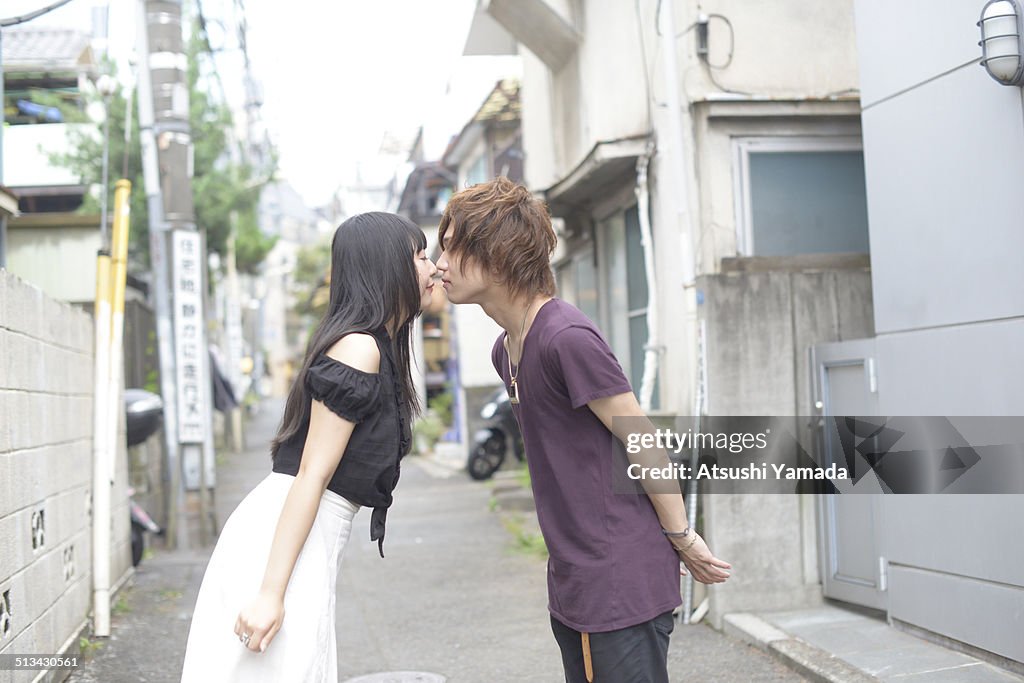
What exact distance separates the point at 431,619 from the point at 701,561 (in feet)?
15.4

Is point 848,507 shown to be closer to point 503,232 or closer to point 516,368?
point 516,368

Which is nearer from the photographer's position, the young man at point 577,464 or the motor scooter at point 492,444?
the young man at point 577,464

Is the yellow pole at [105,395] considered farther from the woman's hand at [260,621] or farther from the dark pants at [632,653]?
the dark pants at [632,653]

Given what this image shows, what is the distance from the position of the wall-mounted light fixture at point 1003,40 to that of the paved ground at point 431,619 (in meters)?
2.95

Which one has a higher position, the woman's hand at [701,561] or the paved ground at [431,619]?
the woman's hand at [701,561]

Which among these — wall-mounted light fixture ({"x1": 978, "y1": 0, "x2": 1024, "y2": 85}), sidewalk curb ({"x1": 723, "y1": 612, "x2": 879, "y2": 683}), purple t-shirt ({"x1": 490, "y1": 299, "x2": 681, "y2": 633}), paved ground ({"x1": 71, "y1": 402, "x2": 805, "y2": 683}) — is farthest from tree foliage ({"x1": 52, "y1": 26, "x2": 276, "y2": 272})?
purple t-shirt ({"x1": 490, "y1": 299, "x2": 681, "y2": 633})

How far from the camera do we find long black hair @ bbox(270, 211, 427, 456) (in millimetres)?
2512

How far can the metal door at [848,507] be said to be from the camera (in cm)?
566

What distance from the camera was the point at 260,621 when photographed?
7.59ft

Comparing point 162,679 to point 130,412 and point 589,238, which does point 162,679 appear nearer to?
point 130,412

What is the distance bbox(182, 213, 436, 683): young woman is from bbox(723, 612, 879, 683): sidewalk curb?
3.07 metres

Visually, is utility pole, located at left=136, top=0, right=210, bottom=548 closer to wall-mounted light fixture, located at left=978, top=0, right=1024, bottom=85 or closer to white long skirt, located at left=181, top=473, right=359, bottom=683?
wall-mounted light fixture, located at left=978, top=0, right=1024, bottom=85

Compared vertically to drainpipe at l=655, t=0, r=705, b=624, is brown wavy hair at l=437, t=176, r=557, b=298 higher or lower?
A: lower

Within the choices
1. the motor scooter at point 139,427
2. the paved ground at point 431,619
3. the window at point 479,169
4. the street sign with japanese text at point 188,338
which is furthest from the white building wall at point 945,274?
the window at point 479,169
